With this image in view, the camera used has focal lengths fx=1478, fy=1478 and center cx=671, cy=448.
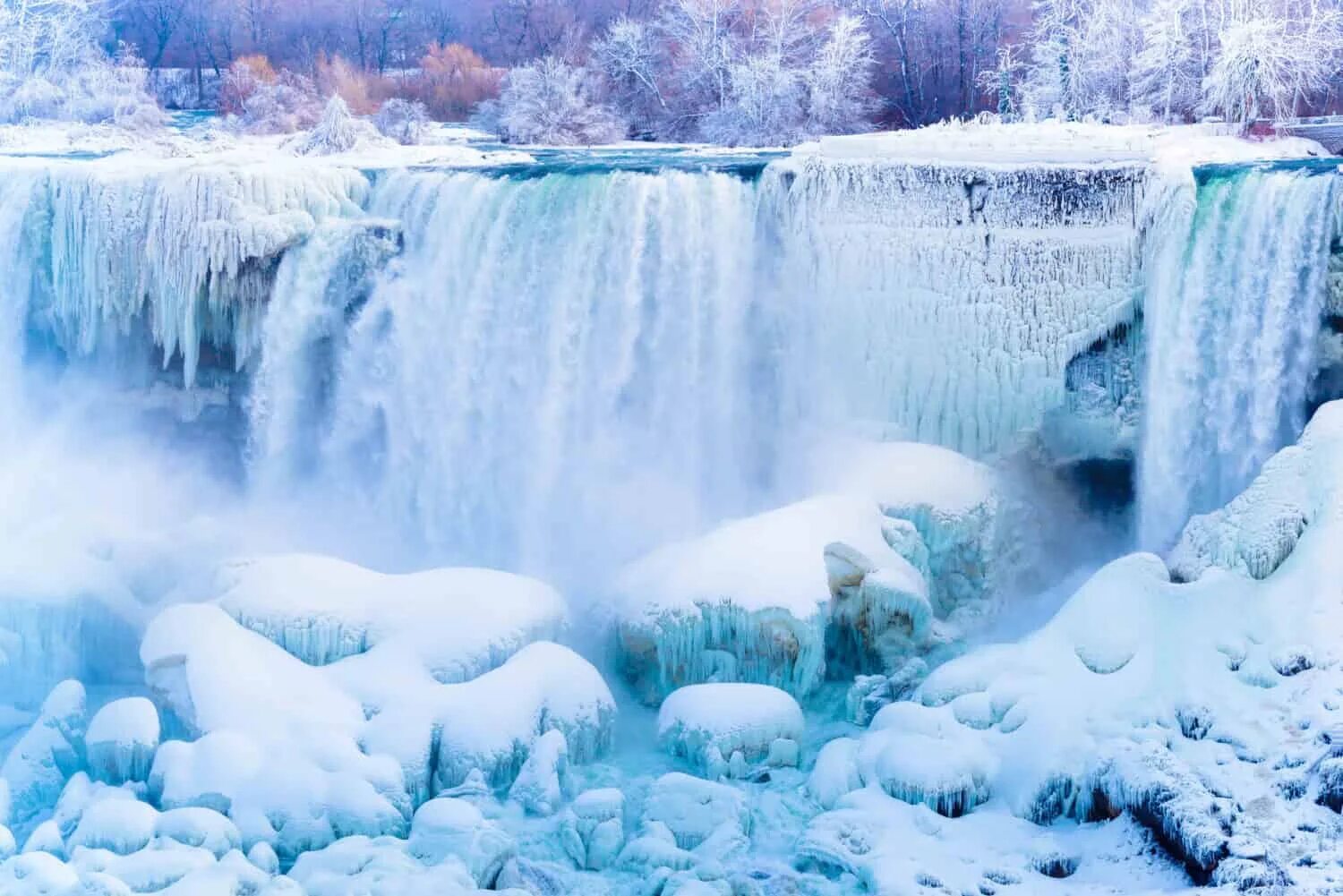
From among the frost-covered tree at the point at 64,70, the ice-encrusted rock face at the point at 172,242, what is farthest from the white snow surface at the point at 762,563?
the frost-covered tree at the point at 64,70

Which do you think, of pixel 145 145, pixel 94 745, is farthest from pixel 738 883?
pixel 145 145

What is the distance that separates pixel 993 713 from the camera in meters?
7.44

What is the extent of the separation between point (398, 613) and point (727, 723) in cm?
196

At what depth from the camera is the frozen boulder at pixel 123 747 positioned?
288 inches

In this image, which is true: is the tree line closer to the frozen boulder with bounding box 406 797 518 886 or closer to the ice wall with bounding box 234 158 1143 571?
the ice wall with bounding box 234 158 1143 571

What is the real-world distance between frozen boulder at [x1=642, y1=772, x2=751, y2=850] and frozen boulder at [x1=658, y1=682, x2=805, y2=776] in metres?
0.26

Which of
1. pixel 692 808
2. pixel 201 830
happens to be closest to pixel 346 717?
pixel 201 830

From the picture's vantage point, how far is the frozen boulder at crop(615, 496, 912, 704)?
26.6 ft

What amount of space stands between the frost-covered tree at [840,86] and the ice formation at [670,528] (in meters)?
7.30

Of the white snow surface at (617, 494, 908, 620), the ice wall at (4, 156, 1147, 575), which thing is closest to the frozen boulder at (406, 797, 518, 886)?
the white snow surface at (617, 494, 908, 620)

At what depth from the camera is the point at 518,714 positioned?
7.40m

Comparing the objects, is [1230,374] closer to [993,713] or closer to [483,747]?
[993,713]

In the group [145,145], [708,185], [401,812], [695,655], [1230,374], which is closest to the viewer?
[401,812]

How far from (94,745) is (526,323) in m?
4.53
